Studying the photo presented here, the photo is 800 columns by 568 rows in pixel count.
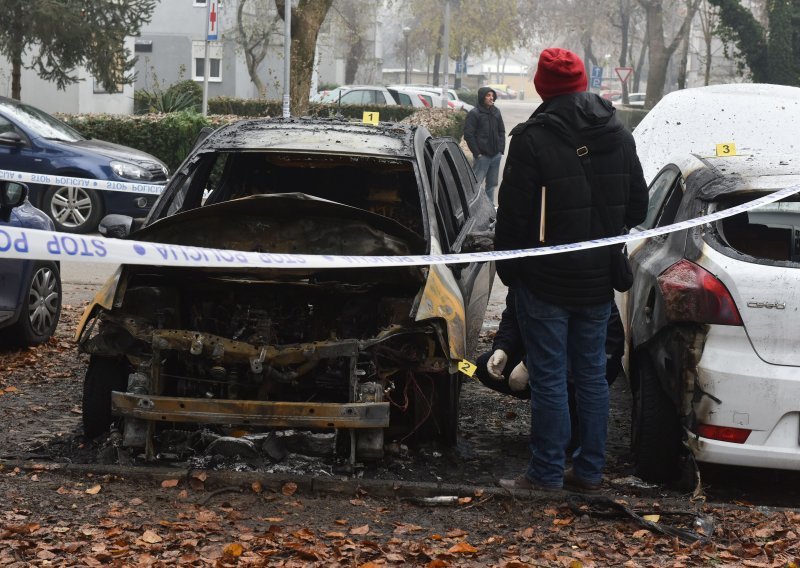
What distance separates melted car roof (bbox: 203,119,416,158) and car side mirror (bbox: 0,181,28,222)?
152 cm

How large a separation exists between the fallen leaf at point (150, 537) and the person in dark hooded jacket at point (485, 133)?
44.9ft

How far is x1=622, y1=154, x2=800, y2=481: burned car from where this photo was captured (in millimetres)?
5387

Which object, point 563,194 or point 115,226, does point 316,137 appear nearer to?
point 115,226

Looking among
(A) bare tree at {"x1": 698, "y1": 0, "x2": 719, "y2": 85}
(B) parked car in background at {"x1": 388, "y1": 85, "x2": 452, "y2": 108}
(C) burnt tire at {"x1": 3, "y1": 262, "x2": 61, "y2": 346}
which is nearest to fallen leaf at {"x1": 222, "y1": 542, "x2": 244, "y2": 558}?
(C) burnt tire at {"x1": 3, "y1": 262, "x2": 61, "y2": 346}

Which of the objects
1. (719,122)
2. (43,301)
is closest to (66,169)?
(43,301)

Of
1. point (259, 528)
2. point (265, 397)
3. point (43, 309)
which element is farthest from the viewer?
point (43, 309)

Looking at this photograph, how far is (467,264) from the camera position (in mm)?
7051

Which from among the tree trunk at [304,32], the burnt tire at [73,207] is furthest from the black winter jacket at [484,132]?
the burnt tire at [73,207]

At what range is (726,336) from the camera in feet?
17.9

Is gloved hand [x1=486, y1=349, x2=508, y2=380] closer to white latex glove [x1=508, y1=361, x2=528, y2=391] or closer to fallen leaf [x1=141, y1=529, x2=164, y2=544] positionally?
white latex glove [x1=508, y1=361, x2=528, y2=391]

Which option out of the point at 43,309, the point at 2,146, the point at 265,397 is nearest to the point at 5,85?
the point at 2,146

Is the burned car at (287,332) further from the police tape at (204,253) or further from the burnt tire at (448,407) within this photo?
the police tape at (204,253)

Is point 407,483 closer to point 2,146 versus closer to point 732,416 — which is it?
point 732,416

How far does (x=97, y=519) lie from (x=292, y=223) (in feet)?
6.09
